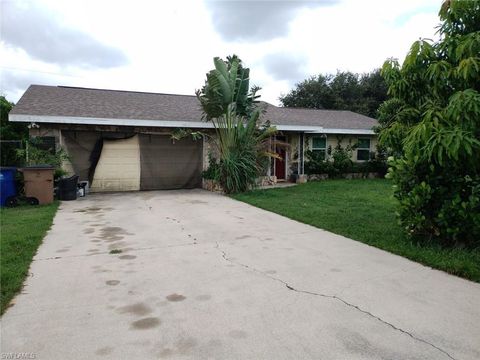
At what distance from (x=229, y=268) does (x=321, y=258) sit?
140 centimetres

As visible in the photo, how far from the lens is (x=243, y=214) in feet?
29.2

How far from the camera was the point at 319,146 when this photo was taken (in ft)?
59.2

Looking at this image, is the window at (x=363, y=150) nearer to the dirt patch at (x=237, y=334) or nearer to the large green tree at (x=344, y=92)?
the large green tree at (x=344, y=92)

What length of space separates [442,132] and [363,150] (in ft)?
49.6

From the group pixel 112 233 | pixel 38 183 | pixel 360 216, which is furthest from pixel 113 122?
pixel 360 216

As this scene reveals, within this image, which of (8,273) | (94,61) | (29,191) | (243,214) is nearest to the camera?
(8,273)

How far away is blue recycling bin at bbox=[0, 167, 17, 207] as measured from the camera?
31.1 feet

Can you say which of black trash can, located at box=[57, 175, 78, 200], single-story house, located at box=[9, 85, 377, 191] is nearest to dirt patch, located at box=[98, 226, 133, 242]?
black trash can, located at box=[57, 175, 78, 200]

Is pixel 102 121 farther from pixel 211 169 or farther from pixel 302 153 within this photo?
pixel 302 153

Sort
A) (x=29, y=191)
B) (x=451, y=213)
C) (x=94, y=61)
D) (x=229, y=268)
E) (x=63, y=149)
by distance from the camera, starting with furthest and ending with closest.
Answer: (x=94, y=61) < (x=63, y=149) < (x=29, y=191) < (x=451, y=213) < (x=229, y=268)

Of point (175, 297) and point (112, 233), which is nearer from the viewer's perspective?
point (175, 297)

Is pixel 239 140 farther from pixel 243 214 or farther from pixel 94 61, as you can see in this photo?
pixel 94 61

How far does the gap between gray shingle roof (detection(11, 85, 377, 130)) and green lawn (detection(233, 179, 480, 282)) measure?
14.6ft

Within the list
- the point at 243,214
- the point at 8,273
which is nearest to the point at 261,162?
the point at 243,214
